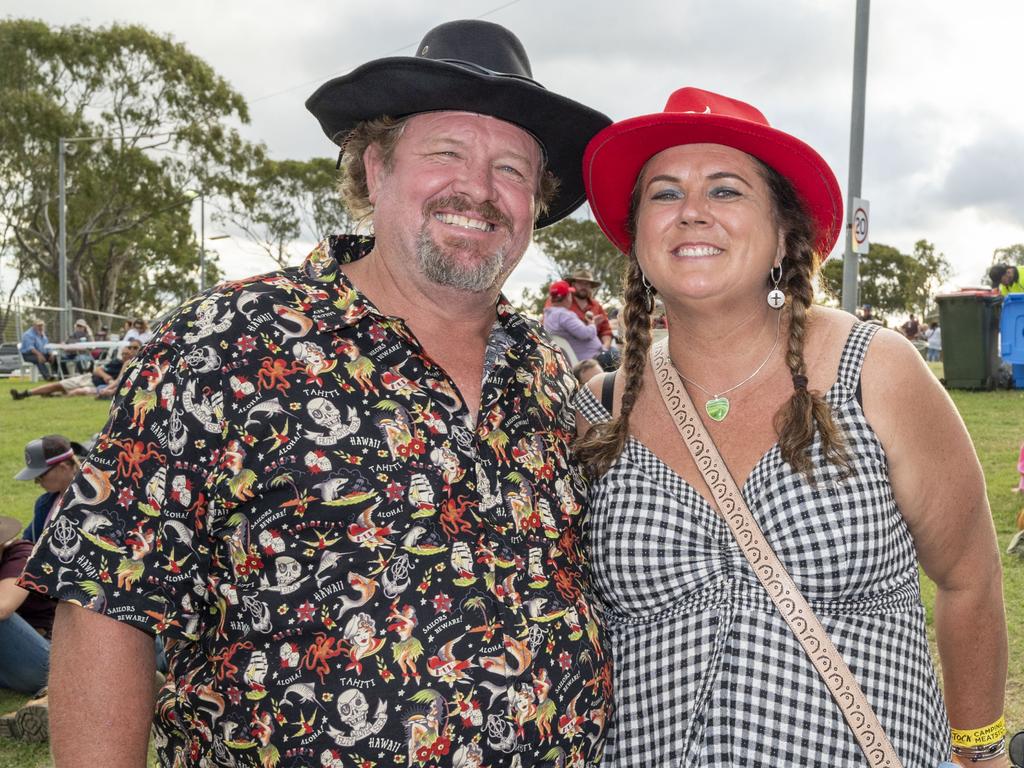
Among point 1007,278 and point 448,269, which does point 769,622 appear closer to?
point 448,269

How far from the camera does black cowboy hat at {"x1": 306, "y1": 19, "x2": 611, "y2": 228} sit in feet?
8.91

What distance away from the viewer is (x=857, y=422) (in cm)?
246

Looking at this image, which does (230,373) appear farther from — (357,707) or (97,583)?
(357,707)

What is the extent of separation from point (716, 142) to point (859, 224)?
8915mm

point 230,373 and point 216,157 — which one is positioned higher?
point 216,157

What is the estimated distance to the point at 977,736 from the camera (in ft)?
8.94

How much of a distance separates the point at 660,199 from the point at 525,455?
0.86 metres

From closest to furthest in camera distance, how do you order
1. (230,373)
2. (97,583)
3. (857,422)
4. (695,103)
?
(97,583) < (230,373) < (857,422) < (695,103)

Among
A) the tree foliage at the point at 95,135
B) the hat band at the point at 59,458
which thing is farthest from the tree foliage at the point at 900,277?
the hat band at the point at 59,458

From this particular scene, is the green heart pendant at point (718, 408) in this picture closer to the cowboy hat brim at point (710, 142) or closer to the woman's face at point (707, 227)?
the woman's face at point (707, 227)

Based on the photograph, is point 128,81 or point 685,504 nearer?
point 685,504

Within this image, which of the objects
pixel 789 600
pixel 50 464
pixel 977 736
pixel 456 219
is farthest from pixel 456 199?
pixel 50 464

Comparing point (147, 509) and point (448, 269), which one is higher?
point (448, 269)

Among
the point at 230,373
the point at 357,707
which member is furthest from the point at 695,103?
the point at 357,707
